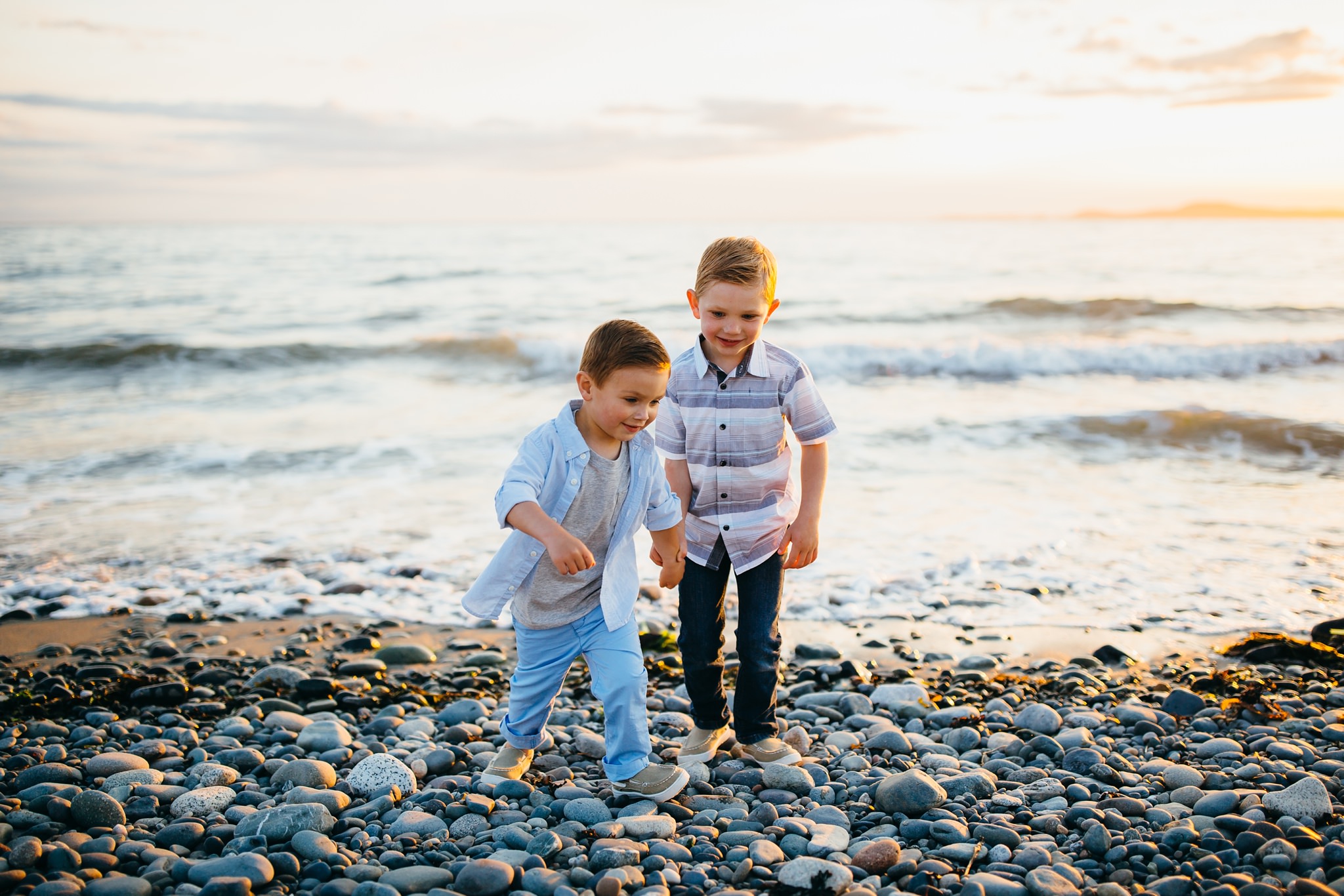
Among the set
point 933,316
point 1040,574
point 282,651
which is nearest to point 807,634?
point 1040,574

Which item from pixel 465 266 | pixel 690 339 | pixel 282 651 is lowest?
pixel 282 651

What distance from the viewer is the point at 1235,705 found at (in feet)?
13.1

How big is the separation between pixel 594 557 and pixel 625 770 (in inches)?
31.7

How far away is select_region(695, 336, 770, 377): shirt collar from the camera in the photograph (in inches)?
132

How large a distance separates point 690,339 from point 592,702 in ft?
47.2

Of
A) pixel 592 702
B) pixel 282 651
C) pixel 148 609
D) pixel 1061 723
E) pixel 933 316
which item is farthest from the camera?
pixel 933 316

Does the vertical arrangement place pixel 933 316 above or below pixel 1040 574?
above

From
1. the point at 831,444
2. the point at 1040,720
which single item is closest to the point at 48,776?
the point at 1040,720

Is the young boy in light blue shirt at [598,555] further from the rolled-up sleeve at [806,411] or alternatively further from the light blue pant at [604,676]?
the rolled-up sleeve at [806,411]

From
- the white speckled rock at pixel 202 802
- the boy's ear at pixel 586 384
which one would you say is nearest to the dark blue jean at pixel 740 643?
the boy's ear at pixel 586 384

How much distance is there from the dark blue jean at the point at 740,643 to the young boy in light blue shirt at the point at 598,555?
0.89 feet

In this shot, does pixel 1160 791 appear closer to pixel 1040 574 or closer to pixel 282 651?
pixel 1040 574

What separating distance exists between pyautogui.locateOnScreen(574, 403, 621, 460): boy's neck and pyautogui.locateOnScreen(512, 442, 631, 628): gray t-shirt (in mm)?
20

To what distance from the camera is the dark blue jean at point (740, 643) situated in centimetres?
347
